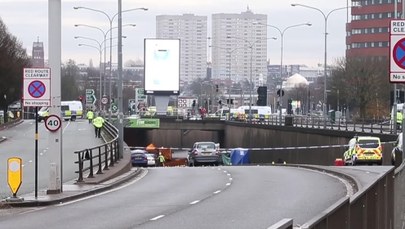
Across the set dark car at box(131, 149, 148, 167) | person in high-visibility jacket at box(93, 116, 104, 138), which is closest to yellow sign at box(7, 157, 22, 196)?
dark car at box(131, 149, 148, 167)

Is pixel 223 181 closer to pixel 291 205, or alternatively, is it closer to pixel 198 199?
pixel 198 199

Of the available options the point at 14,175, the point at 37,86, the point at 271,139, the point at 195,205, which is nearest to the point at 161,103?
the point at 271,139

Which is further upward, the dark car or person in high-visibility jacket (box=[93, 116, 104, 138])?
person in high-visibility jacket (box=[93, 116, 104, 138])

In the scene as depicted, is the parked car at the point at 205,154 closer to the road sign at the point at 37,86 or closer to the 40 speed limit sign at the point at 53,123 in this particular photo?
the 40 speed limit sign at the point at 53,123

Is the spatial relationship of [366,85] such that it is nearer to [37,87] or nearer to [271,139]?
[271,139]

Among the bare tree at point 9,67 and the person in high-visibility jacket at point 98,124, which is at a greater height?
the bare tree at point 9,67

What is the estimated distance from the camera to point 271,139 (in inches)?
3270

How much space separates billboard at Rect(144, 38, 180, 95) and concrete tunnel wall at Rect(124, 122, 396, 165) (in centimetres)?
733

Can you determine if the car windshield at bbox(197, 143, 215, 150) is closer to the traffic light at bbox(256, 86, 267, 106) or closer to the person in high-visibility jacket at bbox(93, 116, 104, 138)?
the person in high-visibility jacket at bbox(93, 116, 104, 138)

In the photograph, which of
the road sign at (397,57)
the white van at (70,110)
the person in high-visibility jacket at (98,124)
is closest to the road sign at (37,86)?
the road sign at (397,57)

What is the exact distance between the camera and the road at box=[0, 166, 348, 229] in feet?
60.4

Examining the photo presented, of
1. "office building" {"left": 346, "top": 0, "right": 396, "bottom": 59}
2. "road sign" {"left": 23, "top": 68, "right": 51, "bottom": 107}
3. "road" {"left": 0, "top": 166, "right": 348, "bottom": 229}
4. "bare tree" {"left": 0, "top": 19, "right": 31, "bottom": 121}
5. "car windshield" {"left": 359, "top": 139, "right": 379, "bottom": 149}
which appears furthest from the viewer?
"office building" {"left": 346, "top": 0, "right": 396, "bottom": 59}

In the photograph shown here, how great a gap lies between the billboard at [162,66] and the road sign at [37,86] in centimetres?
7873

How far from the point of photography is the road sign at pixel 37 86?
2350 cm
